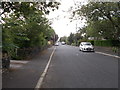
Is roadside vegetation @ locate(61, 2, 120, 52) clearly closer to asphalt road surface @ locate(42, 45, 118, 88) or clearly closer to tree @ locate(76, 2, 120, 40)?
tree @ locate(76, 2, 120, 40)

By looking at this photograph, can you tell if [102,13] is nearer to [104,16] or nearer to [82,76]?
[104,16]

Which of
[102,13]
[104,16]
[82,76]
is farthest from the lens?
[104,16]

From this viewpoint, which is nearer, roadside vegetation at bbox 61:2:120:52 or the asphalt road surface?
the asphalt road surface

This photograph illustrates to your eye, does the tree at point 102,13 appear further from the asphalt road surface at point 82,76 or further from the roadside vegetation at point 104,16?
the asphalt road surface at point 82,76

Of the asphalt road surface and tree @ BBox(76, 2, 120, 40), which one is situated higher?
tree @ BBox(76, 2, 120, 40)

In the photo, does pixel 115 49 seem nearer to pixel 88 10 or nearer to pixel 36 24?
pixel 88 10

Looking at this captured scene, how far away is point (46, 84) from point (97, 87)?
1.99m

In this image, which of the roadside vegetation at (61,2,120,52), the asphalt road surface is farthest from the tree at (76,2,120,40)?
the asphalt road surface

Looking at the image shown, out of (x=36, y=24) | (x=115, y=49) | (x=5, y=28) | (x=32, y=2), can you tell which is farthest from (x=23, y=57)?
(x=115, y=49)

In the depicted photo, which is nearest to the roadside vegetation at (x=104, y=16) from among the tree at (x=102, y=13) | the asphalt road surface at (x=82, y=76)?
the tree at (x=102, y=13)

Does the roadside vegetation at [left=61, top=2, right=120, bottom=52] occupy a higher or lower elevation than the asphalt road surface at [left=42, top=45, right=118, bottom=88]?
higher

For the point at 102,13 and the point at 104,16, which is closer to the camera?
the point at 102,13

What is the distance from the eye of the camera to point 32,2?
10.4 metres

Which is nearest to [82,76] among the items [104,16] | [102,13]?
[102,13]
